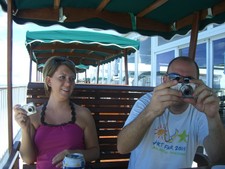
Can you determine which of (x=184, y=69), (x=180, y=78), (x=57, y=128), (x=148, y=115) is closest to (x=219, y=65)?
(x=184, y=69)

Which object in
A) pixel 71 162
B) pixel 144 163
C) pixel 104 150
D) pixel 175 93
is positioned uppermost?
pixel 175 93

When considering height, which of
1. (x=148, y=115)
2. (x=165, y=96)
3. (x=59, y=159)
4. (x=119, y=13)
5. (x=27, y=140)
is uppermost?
(x=119, y=13)

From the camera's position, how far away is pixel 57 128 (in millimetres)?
2219

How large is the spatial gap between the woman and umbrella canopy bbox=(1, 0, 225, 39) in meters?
0.78

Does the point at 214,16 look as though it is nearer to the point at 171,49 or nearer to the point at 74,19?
the point at 74,19

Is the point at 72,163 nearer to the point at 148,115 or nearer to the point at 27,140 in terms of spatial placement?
the point at 148,115

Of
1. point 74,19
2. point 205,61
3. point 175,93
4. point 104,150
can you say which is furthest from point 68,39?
point 175,93

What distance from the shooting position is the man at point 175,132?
5.13ft

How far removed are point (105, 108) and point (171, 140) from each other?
4.46ft

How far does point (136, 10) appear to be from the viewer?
10.2ft

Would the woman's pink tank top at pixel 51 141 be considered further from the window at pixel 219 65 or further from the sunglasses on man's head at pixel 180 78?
the window at pixel 219 65

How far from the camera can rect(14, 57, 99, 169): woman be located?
219cm

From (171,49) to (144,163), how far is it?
20.2 feet

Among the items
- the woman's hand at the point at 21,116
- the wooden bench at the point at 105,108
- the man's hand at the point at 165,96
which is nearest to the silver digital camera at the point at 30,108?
the woman's hand at the point at 21,116
